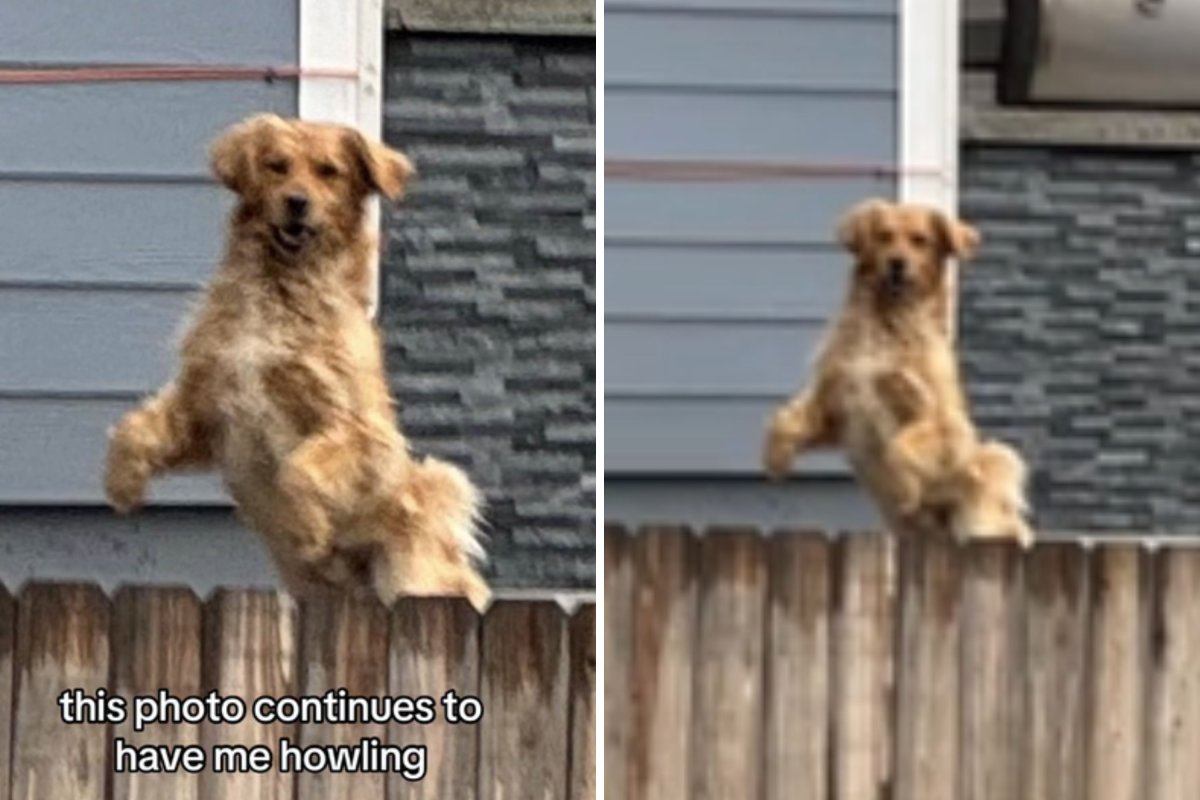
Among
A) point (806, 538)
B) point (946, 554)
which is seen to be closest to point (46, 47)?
point (806, 538)

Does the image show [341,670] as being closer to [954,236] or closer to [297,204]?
[297,204]

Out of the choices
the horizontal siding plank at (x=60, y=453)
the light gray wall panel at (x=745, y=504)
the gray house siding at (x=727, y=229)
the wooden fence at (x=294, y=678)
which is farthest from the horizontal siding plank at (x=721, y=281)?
the horizontal siding plank at (x=60, y=453)


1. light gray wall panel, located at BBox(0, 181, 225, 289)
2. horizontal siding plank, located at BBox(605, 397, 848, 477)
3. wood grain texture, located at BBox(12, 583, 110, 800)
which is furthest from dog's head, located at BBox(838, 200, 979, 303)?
wood grain texture, located at BBox(12, 583, 110, 800)

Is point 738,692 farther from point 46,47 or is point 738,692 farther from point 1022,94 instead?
point 46,47

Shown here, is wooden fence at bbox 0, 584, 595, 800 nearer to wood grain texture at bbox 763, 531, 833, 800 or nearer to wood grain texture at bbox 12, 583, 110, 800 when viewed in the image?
wood grain texture at bbox 12, 583, 110, 800

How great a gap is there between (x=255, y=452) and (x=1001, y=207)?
602 mm

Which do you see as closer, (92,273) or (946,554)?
(92,273)

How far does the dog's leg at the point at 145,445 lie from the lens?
1535 millimetres

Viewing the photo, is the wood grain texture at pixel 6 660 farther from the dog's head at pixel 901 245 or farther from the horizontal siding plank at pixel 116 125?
the dog's head at pixel 901 245

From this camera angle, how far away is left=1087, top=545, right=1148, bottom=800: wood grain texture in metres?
1.67

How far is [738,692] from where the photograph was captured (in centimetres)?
165

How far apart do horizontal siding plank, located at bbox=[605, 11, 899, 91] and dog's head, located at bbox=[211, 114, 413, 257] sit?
0.20 metres

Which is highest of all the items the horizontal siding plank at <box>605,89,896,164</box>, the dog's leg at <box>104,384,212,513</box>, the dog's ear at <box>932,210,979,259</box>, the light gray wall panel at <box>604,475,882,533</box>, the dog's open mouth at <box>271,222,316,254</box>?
the horizontal siding plank at <box>605,89,896,164</box>

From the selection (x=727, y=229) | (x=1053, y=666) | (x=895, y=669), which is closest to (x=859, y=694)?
(x=895, y=669)
